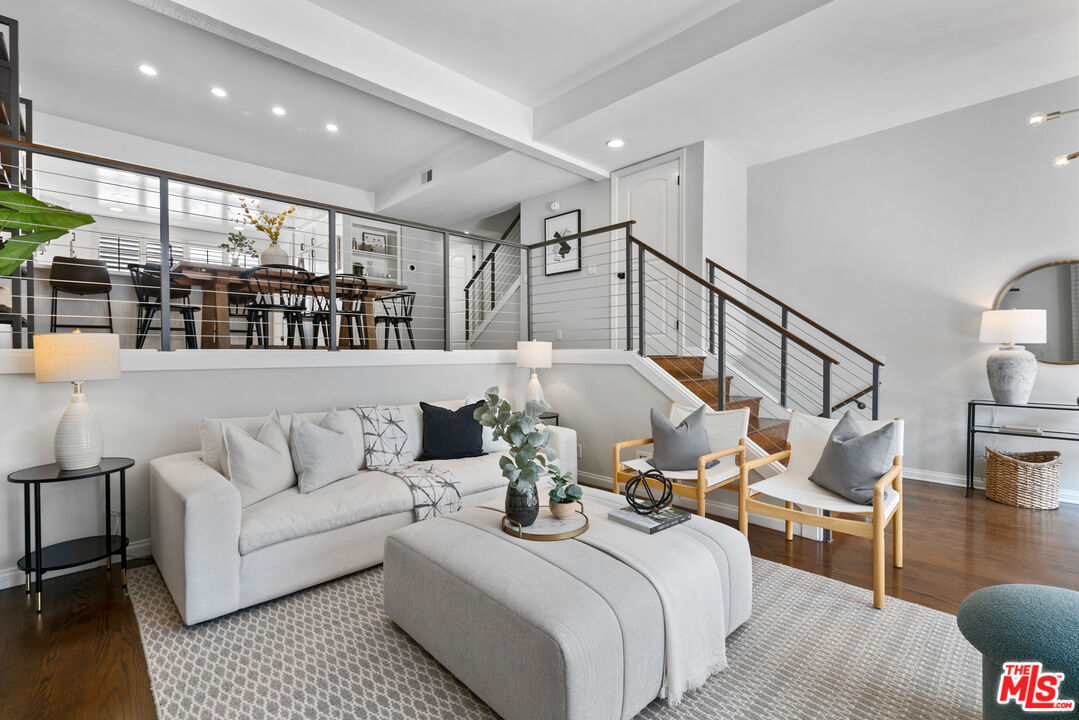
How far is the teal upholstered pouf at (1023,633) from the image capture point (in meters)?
1.17

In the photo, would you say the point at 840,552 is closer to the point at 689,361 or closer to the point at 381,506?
the point at 689,361

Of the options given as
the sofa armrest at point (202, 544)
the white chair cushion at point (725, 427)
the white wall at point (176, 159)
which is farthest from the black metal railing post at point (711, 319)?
the white wall at point (176, 159)

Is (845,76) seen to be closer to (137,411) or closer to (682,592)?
(682,592)

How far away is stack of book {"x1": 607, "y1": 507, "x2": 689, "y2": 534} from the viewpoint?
1996 millimetres

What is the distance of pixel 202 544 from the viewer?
208 centimetres

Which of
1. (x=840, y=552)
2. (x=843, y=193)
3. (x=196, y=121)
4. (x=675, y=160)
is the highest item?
(x=196, y=121)

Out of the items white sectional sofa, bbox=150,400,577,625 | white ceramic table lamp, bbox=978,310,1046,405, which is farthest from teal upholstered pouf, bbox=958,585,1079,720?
white ceramic table lamp, bbox=978,310,1046,405

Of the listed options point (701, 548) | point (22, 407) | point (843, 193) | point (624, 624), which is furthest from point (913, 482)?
point (22, 407)

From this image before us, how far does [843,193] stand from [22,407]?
20.5 ft

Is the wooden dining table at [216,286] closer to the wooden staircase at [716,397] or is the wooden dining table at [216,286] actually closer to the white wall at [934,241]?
the wooden staircase at [716,397]

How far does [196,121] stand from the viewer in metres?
4.90

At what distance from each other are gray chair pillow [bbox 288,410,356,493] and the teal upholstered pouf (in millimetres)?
2747

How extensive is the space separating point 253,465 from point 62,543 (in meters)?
1.04

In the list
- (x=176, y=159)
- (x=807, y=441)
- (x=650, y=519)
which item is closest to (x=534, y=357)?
(x=807, y=441)
